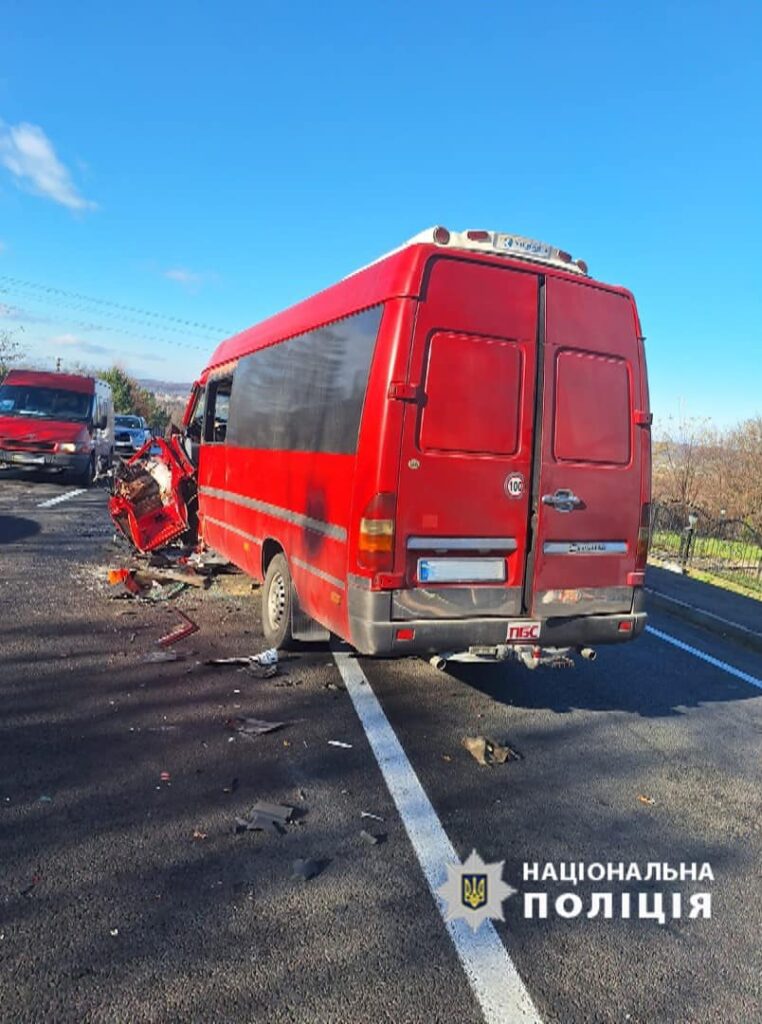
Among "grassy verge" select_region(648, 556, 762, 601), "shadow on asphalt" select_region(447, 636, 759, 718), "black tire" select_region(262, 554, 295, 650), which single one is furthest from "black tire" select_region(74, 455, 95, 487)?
"shadow on asphalt" select_region(447, 636, 759, 718)

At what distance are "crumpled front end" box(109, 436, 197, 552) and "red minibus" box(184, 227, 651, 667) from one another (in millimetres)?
4751

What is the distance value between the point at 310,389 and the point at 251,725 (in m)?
2.53

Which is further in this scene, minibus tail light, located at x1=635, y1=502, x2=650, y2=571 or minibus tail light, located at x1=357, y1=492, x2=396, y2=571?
minibus tail light, located at x1=635, y1=502, x2=650, y2=571

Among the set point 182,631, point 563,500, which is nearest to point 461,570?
point 563,500

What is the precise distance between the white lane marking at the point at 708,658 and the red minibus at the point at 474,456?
2.60m

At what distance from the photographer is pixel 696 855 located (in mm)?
3598

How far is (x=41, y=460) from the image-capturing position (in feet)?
55.6

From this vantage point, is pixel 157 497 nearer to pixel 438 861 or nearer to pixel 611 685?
pixel 611 685

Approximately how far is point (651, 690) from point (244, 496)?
13.8 ft

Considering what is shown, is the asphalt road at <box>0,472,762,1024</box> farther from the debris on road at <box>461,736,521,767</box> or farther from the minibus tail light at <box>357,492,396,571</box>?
the minibus tail light at <box>357,492,396,571</box>

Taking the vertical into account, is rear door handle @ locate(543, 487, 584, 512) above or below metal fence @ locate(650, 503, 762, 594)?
above

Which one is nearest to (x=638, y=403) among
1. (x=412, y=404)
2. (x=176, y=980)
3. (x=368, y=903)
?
(x=412, y=404)

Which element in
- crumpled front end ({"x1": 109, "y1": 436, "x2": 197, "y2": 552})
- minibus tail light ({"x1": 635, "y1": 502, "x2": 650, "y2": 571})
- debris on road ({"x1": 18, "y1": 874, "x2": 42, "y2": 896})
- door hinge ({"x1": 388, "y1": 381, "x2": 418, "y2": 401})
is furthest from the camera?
crumpled front end ({"x1": 109, "y1": 436, "x2": 197, "y2": 552})

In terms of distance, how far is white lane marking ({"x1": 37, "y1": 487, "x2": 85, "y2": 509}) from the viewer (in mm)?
14522
